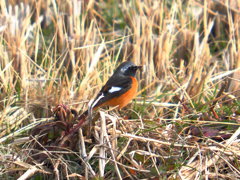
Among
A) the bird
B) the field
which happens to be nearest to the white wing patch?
the bird

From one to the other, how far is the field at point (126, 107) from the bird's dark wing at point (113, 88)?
192 millimetres

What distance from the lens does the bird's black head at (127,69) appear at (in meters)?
5.58

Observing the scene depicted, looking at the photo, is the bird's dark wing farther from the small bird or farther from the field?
the field

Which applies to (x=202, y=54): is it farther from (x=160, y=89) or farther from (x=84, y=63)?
(x=84, y=63)

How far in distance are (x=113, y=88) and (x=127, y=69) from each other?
467 mm

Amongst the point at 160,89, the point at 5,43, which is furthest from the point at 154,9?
the point at 5,43

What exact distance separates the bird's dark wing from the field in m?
0.19

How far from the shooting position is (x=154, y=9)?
6918 mm

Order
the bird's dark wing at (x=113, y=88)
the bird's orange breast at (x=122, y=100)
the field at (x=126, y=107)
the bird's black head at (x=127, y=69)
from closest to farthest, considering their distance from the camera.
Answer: the field at (x=126, y=107), the bird's dark wing at (x=113, y=88), the bird's orange breast at (x=122, y=100), the bird's black head at (x=127, y=69)

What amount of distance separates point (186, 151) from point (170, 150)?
0.21m

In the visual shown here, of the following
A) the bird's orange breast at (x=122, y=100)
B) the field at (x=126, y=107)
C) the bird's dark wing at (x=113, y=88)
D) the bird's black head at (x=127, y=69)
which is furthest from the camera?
the bird's black head at (x=127, y=69)

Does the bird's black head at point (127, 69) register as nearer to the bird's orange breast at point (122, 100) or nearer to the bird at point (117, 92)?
the bird at point (117, 92)

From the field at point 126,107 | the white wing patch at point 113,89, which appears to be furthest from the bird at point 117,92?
the field at point 126,107

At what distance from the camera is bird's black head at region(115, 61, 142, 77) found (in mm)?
5578
